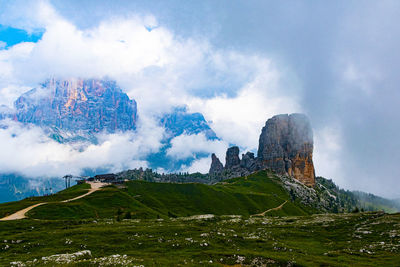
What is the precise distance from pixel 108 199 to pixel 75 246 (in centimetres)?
10461

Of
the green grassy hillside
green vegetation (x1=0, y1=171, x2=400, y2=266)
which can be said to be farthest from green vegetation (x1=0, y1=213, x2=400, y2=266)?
the green grassy hillside

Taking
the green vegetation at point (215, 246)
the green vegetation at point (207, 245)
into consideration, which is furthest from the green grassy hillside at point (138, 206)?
the green vegetation at point (215, 246)

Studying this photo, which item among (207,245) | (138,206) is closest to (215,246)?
(207,245)

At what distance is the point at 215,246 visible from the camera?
4991cm

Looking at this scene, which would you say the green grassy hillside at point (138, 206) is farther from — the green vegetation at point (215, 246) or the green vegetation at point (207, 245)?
the green vegetation at point (215, 246)

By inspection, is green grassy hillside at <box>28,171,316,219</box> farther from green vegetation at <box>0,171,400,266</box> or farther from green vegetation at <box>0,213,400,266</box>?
green vegetation at <box>0,213,400,266</box>

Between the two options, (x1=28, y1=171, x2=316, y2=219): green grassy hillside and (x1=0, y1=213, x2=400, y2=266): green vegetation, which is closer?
(x1=0, y1=213, x2=400, y2=266): green vegetation

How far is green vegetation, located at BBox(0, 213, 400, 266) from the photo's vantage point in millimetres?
39812

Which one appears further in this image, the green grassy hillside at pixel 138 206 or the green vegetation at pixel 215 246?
the green grassy hillside at pixel 138 206

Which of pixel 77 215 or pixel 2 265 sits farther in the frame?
pixel 77 215

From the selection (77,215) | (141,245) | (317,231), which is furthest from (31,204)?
(317,231)

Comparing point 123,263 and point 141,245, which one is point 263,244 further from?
point 123,263

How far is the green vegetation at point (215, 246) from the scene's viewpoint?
39812mm

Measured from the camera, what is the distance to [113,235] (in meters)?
59.8
